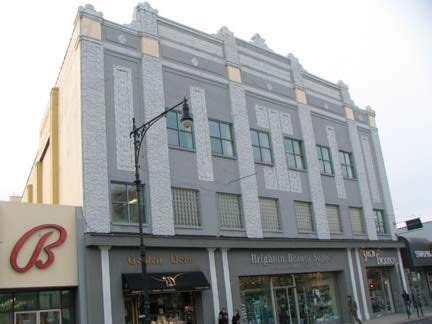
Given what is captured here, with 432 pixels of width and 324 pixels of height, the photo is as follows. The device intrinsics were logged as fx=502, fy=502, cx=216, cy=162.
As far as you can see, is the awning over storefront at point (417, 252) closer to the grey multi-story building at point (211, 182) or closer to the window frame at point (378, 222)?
the grey multi-story building at point (211, 182)

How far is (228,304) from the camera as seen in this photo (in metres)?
23.2

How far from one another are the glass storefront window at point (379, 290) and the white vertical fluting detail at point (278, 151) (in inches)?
362

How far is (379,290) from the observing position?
108ft

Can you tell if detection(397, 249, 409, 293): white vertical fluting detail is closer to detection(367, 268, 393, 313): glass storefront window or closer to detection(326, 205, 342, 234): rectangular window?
detection(367, 268, 393, 313): glass storefront window

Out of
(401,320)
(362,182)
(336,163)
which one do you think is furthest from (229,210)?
(362,182)

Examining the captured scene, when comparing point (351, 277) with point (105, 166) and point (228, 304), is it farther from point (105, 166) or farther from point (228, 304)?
point (105, 166)

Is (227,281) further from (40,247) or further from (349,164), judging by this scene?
(349,164)

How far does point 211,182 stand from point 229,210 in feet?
5.80

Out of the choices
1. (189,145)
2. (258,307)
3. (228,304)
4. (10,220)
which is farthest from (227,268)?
(10,220)

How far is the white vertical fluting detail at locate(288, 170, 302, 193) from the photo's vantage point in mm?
29016

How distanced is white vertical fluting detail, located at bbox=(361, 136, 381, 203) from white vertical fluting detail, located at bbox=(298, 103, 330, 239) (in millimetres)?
6382

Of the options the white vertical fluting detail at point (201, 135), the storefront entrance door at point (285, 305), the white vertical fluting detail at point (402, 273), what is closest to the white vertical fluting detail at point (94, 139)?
the white vertical fluting detail at point (201, 135)

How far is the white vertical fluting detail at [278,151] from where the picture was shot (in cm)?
2842

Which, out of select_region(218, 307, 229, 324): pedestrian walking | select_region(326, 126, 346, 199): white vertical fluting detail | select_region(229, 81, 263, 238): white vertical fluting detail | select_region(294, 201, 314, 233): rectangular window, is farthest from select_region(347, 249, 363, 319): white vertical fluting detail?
select_region(218, 307, 229, 324): pedestrian walking
